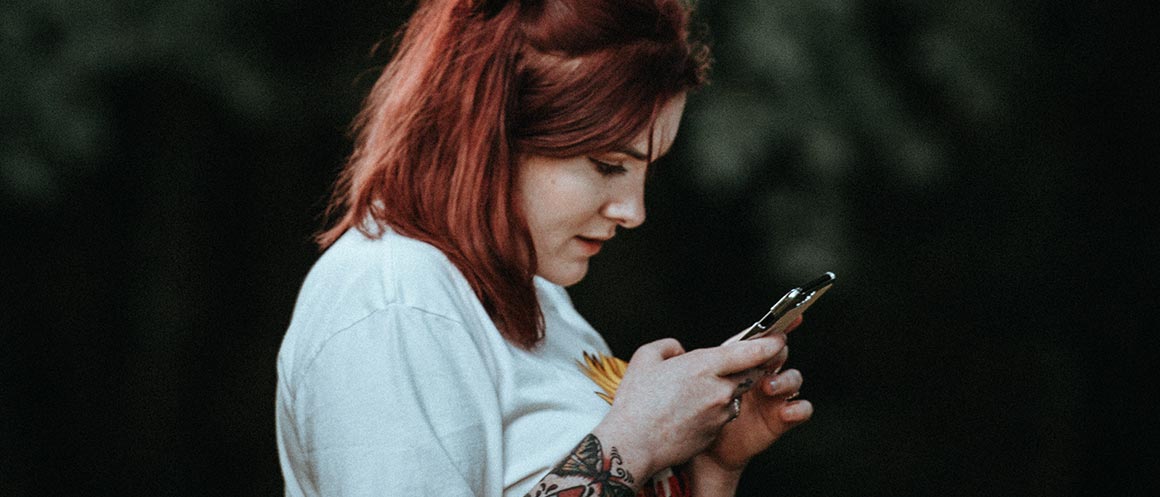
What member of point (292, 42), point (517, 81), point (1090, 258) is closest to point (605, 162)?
point (517, 81)

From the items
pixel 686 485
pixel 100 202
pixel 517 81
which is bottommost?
pixel 686 485

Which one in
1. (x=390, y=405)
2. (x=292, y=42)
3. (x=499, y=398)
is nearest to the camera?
(x=390, y=405)

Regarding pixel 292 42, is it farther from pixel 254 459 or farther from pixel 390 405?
pixel 390 405

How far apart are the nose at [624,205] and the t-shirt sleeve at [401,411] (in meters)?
0.29

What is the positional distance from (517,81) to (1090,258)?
2.69 m

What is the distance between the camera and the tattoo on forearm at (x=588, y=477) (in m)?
1.45

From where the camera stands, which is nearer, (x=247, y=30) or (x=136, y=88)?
(x=247, y=30)

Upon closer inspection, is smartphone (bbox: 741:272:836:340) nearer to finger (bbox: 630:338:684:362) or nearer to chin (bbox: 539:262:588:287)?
finger (bbox: 630:338:684:362)

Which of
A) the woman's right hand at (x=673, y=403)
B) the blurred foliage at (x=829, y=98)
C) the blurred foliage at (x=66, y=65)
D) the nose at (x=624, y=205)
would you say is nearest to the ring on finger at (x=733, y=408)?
the woman's right hand at (x=673, y=403)

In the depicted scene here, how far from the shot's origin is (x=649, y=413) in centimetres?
150

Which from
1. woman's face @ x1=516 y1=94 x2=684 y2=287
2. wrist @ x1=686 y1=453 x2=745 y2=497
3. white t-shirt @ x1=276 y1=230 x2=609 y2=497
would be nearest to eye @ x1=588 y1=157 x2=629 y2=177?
woman's face @ x1=516 y1=94 x2=684 y2=287

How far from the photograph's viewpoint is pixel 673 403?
1515mm

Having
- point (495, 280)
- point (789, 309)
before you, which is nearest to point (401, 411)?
point (495, 280)

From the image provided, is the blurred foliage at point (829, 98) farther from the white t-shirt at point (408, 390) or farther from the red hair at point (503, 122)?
the white t-shirt at point (408, 390)
